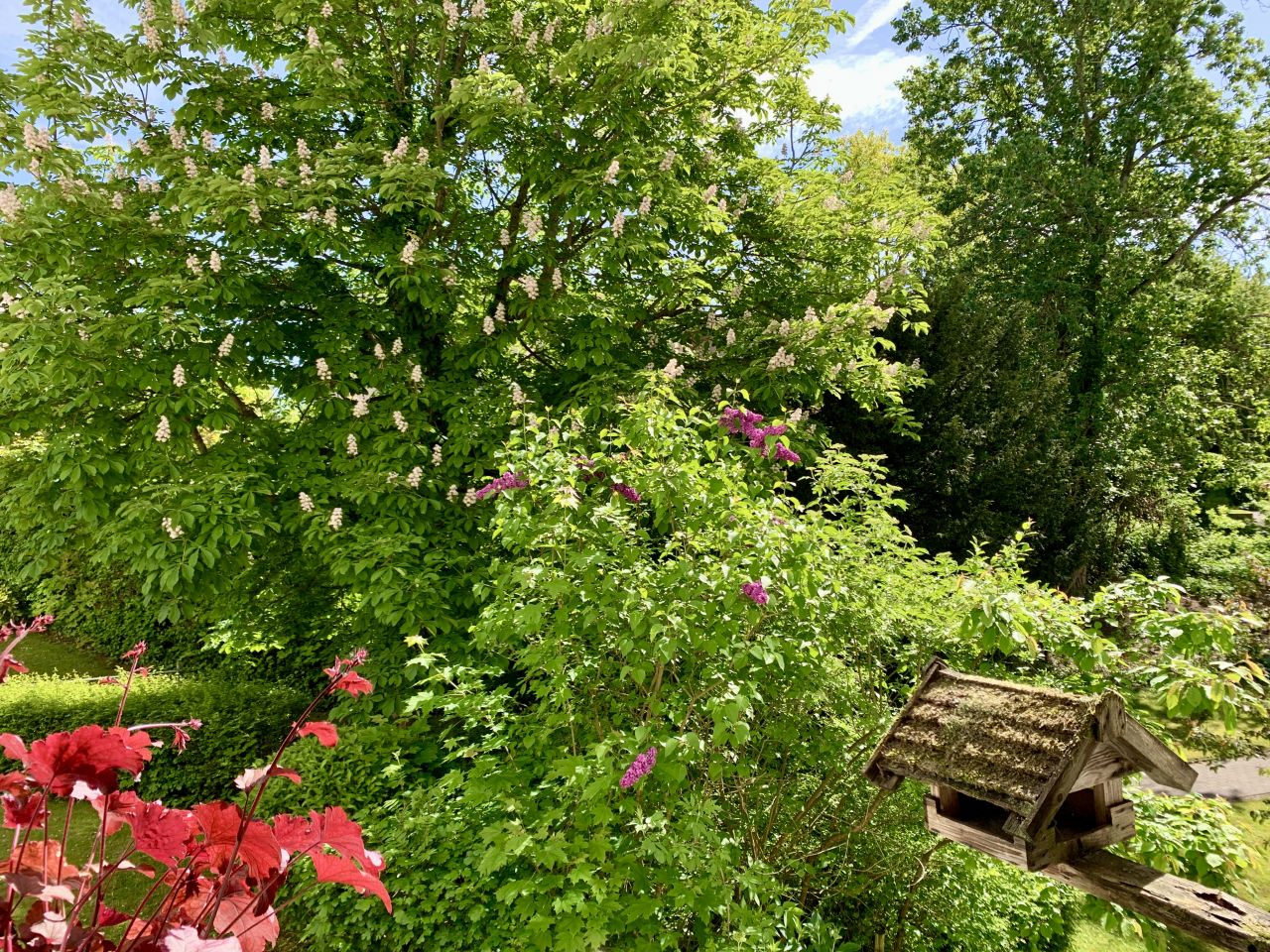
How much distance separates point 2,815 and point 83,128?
264 inches

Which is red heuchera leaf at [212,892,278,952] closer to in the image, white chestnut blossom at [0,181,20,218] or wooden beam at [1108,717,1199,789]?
wooden beam at [1108,717,1199,789]

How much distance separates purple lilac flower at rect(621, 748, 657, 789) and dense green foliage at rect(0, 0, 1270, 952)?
0.19 feet

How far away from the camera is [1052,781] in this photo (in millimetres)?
1985

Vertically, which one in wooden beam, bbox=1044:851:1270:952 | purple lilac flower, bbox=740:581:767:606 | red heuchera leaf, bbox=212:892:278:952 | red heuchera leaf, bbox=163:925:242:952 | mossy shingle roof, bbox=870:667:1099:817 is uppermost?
red heuchera leaf, bbox=163:925:242:952

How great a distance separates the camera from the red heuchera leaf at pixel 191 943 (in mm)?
704

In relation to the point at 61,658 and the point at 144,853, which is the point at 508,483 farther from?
the point at 61,658

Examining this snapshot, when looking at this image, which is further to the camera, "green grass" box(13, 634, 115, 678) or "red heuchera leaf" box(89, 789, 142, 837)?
"green grass" box(13, 634, 115, 678)

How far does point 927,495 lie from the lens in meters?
10.7

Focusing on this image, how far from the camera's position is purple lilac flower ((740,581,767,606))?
8.56 feet

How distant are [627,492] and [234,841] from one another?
2.35 metres

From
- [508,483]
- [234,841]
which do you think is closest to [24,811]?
[234,841]

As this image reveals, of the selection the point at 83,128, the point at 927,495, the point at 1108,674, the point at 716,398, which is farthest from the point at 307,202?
the point at 927,495

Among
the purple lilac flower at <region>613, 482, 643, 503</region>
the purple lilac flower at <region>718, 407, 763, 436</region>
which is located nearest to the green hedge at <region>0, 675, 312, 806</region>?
the purple lilac flower at <region>613, 482, 643, 503</region>

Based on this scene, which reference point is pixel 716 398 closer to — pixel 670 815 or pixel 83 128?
pixel 670 815
